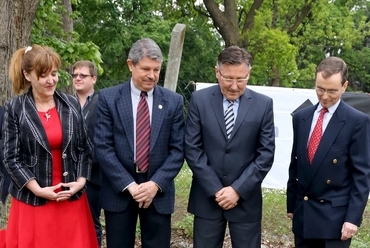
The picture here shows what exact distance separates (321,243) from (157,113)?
1.43 m

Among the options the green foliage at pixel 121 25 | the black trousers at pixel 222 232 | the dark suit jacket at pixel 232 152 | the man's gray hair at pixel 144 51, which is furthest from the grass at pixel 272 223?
the green foliage at pixel 121 25

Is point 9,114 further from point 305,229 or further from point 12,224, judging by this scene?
point 305,229

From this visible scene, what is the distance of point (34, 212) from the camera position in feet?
10.9

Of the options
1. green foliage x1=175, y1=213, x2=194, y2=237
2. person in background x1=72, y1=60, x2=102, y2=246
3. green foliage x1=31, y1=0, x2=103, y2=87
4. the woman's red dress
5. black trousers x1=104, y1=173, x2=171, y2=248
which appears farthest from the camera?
green foliage x1=31, y1=0, x2=103, y2=87

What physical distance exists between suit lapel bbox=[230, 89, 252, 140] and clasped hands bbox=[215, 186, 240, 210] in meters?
0.35

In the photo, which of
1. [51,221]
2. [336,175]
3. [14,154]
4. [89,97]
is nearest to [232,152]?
[336,175]

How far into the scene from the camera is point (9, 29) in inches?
197

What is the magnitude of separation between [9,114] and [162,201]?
1.18 meters

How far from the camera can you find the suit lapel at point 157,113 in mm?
3514

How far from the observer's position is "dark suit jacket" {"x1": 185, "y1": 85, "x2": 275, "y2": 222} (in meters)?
3.41

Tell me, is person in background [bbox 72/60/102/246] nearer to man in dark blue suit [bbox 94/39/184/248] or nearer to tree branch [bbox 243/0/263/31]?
man in dark blue suit [bbox 94/39/184/248]

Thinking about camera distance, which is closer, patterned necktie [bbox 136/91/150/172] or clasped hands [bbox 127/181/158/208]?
clasped hands [bbox 127/181/158/208]

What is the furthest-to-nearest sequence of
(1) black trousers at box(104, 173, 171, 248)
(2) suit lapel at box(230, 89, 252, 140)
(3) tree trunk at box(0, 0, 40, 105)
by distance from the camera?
(3) tree trunk at box(0, 0, 40, 105) < (1) black trousers at box(104, 173, 171, 248) < (2) suit lapel at box(230, 89, 252, 140)

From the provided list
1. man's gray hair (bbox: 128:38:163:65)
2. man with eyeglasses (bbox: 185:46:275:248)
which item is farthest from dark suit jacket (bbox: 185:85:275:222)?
man's gray hair (bbox: 128:38:163:65)
